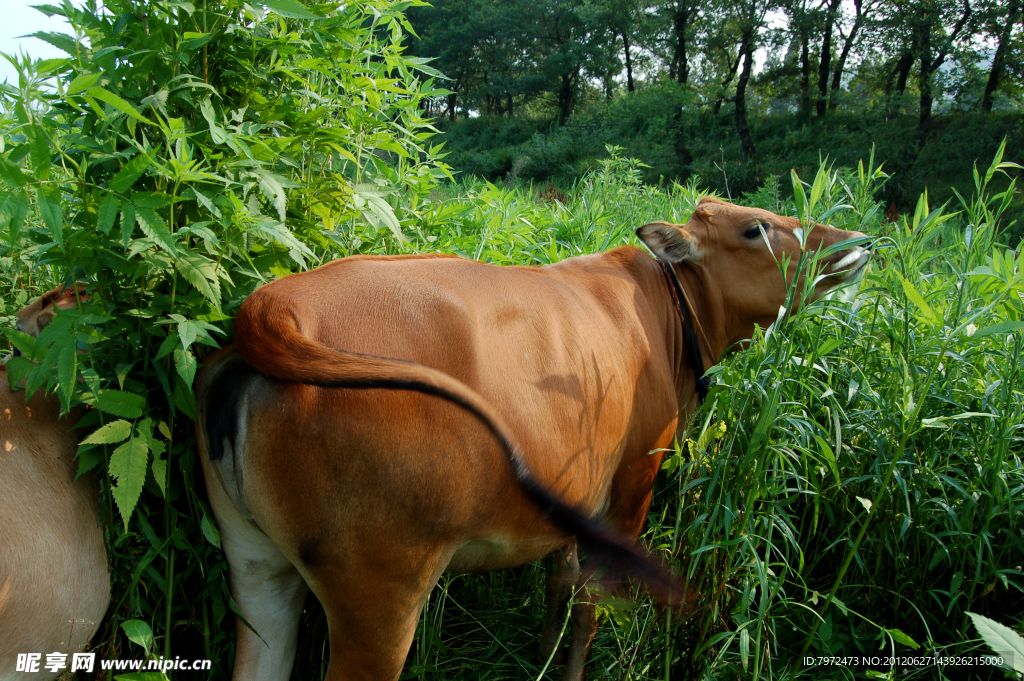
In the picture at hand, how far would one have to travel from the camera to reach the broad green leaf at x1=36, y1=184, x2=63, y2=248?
1398 mm

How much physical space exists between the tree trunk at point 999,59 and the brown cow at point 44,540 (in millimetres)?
23405

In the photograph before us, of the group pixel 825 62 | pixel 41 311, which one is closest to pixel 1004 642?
pixel 41 311

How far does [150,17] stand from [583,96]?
38665 mm

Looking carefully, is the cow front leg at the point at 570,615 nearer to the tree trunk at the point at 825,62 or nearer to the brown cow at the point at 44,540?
the brown cow at the point at 44,540

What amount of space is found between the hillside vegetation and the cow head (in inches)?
8.4

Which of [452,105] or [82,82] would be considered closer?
[82,82]

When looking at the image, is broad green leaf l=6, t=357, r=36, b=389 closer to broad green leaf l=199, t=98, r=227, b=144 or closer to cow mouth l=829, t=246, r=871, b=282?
broad green leaf l=199, t=98, r=227, b=144

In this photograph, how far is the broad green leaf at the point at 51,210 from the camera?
1.40m

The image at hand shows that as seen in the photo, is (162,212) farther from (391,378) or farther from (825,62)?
(825,62)

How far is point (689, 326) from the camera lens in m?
2.72

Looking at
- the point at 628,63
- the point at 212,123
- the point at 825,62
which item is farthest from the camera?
the point at 628,63

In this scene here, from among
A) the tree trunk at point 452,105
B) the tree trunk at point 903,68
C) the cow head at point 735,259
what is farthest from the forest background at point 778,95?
the cow head at point 735,259

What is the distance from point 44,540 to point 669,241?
94.7 inches

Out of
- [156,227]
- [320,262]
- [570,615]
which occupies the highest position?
[156,227]
